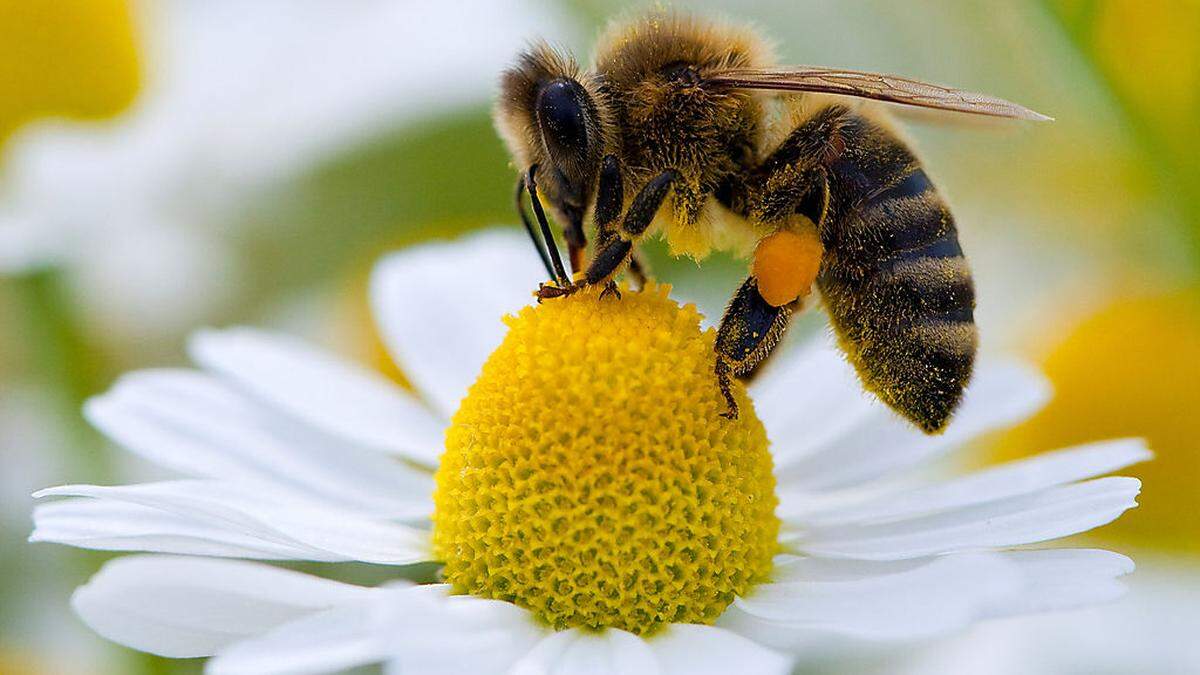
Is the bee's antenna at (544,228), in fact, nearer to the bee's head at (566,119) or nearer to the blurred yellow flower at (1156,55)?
the bee's head at (566,119)

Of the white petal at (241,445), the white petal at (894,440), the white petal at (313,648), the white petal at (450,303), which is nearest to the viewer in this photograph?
the white petal at (313,648)

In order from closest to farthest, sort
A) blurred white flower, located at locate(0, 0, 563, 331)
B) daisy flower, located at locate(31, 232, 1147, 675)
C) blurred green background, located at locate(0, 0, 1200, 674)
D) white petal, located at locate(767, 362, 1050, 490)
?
daisy flower, located at locate(31, 232, 1147, 675)
white petal, located at locate(767, 362, 1050, 490)
blurred green background, located at locate(0, 0, 1200, 674)
blurred white flower, located at locate(0, 0, 563, 331)

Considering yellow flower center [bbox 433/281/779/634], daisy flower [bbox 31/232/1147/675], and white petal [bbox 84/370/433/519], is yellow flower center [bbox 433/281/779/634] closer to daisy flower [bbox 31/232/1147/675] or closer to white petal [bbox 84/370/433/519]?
daisy flower [bbox 31/232/1147/675]

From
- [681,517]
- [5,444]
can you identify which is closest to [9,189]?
[5,444]

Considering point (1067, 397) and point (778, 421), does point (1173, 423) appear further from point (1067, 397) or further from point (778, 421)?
point (778, 421)

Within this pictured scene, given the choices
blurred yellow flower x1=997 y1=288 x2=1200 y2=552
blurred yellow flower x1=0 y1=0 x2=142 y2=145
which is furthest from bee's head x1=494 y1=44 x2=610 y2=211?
blurred yellow flower x1=0 y1=0 x2=142 y2=145

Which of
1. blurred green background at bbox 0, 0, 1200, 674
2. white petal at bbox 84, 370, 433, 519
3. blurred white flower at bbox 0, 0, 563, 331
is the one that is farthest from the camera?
blurred white flower at bbox 0, 0, 563, 331

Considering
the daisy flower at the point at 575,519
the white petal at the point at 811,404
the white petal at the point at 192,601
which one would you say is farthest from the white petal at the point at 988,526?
the white petal at the point at 192,601

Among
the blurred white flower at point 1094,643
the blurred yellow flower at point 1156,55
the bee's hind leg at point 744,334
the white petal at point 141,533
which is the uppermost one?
the blurred yellow flower at point 1156,55
